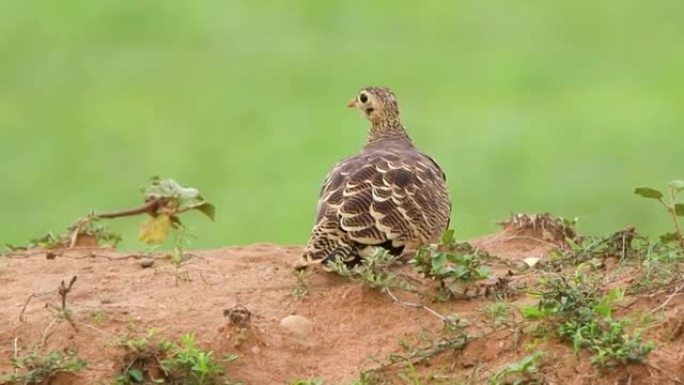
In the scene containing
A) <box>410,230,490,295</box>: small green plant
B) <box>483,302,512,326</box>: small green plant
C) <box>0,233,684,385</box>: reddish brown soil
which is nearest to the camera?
<box>0,233,684,385</box>: reddish brown soil

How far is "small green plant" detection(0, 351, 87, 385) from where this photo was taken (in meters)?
9.20

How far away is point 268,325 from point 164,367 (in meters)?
0.72

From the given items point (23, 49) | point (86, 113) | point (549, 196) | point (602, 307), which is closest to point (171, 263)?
point (602, 307)

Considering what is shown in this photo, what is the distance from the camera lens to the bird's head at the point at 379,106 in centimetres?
1273

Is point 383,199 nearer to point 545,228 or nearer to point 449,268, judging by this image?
point 449,268

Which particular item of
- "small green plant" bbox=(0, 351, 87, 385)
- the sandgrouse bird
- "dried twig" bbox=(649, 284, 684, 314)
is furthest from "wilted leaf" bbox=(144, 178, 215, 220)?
"dried twig" bbox=(649, 284, 684, 314)

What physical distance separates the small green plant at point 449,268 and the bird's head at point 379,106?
2939 mm

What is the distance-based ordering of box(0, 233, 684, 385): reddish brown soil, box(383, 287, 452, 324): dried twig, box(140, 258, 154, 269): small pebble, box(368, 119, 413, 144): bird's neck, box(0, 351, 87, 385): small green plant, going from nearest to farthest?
box(0, 233, 684, 385): reddish brown soil → box(0, 351, 87, 385): small green plant → box(383, 287, 452, 324): dried twig → box(140, 258, 154, 269): small pebble → box(368, 119, 413, 144): bird's neck

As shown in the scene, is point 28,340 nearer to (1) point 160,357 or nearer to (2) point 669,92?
(1) point 160,357

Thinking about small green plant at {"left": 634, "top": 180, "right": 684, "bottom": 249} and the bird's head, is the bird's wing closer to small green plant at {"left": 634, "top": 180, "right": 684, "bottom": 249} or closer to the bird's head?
small green plant at {"left": 634, "top": 180, "right": 684, "bottom": 249}

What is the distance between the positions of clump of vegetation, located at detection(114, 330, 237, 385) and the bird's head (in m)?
3.77

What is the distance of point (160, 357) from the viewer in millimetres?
9164

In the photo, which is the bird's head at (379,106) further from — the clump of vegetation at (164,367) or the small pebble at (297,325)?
the clump of vegetation at (164,367)

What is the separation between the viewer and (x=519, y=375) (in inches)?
349
